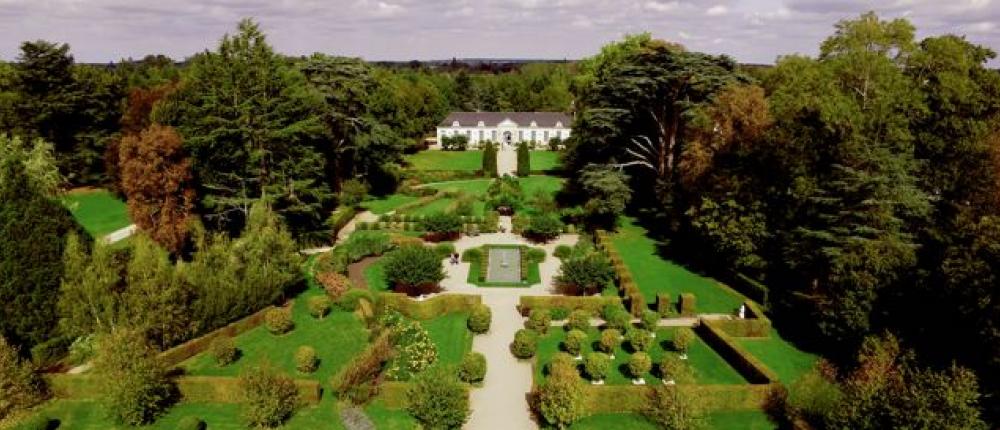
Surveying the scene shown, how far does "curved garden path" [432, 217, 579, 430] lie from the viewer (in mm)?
22422

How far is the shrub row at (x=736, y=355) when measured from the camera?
24.1 m

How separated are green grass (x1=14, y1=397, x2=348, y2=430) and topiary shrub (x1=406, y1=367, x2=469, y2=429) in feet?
10.8

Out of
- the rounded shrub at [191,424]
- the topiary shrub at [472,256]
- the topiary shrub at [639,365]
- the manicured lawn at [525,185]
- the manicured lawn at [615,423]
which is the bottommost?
the manicured lawn at [615,423]

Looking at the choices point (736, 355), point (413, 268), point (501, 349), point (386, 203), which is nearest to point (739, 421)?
point (736, 355)

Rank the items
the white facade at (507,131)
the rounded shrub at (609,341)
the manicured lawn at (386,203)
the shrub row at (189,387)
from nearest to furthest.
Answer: the shrub row at (189,387)
the rounded shrub at (609,341)
the manicured lawn at (386,203)
the white facade at (507,131)

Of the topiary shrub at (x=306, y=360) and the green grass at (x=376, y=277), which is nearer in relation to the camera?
the topiary shrub at (x=306, y=360)

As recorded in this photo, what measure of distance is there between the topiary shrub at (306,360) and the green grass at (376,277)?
30.0ft

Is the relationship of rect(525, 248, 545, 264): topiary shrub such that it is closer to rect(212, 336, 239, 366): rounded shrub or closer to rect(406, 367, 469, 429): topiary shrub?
rect(212, 336, 239, 366): rounded shrub

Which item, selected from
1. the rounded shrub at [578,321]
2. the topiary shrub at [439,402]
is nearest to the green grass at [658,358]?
the rounded shrub at [578,321]

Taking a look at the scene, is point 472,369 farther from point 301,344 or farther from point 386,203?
point 386,203

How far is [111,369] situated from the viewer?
21.5m

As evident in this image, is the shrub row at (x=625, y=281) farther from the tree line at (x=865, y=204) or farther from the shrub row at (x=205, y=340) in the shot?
the shrub row at (x=205, y=340)

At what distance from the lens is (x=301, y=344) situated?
28.6m

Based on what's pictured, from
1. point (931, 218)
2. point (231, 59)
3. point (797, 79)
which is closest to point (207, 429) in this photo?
point (231, 59)
